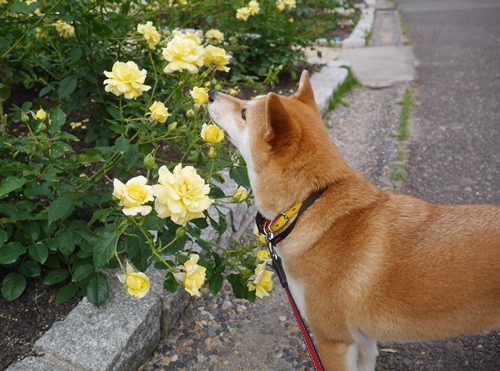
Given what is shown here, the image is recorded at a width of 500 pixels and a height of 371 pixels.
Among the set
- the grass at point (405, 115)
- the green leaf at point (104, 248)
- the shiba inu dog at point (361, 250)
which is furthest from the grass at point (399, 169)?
the green leaf at point (104, 248)

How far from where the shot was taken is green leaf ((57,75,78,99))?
3240 millimetres

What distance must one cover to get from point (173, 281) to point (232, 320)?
2.88 feet

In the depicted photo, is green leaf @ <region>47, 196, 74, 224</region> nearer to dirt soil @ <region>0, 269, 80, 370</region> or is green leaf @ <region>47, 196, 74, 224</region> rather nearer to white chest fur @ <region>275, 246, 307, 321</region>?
dirt soil @ <region>0, 269, 80, 370</region>

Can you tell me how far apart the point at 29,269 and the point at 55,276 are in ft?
0.47

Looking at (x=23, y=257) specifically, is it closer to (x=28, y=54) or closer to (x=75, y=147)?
(x=75, y=147)

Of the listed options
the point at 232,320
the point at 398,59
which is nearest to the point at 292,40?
the point at 398,59

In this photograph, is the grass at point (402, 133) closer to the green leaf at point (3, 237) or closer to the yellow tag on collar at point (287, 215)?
the yellow tag on collar at point (287, 215)

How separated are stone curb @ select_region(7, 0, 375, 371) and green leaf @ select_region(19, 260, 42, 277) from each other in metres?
0.31

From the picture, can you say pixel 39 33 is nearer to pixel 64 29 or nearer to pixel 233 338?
pixel 64 29

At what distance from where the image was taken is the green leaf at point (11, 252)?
2381mm

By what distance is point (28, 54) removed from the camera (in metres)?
3.59

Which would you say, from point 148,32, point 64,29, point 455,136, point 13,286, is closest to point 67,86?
point 64,29

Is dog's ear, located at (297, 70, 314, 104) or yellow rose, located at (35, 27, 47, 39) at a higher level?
dog's ear, located at (297, 70, 314, 104)

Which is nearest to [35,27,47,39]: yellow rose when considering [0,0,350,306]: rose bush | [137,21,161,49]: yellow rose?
[0,0,350,306]: rose bush
